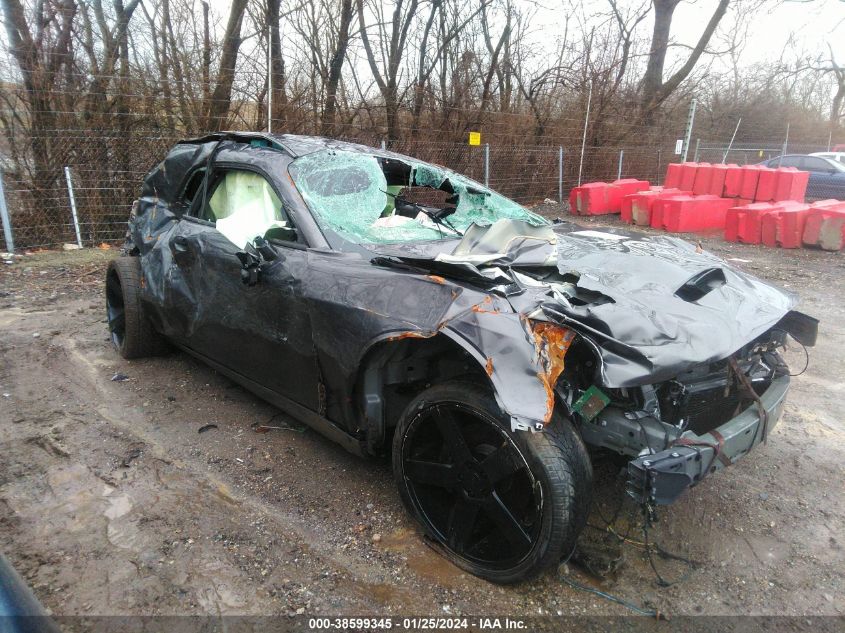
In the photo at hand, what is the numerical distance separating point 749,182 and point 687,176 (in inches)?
56.7

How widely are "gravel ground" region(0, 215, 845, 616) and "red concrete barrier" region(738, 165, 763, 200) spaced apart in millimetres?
8832

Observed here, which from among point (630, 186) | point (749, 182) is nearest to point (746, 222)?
point (749, 182)

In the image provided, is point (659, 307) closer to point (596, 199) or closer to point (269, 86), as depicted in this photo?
point (269, 86)

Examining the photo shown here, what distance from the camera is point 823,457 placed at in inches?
127

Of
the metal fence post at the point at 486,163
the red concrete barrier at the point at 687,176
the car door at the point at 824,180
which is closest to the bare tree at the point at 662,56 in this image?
the car door at the point at 824,180

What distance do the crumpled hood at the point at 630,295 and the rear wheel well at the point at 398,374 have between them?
0.35m

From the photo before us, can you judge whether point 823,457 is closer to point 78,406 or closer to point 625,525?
point 625,525

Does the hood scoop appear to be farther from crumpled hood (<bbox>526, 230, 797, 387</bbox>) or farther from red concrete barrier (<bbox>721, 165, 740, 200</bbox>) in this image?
red concrete barrier (<bbox>721, 165, 740, 200</bbox>)

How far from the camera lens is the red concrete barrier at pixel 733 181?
38.1 ft

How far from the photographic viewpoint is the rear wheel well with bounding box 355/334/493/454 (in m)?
2.41

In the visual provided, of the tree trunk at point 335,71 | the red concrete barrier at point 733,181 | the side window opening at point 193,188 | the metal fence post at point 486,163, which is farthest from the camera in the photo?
the metal fence post at point 486,163

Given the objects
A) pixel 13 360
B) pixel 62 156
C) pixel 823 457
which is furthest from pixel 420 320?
pixel 62 156

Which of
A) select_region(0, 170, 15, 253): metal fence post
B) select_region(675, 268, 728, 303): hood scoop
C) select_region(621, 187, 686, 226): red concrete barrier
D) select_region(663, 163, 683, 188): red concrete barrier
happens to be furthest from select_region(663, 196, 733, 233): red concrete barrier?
select_region(0, 170, 15, 253): metal fence post

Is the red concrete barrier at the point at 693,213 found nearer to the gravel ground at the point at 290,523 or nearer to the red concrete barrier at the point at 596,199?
the red concrete barrier at the point at 596,199
